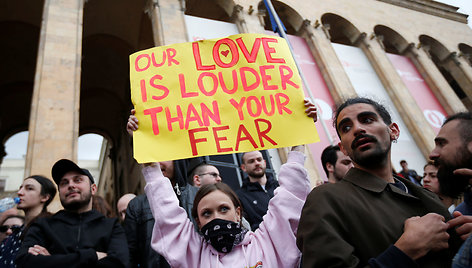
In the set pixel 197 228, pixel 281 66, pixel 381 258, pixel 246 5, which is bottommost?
pixel 381 258

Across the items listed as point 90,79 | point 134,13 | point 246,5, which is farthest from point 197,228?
point 90,79

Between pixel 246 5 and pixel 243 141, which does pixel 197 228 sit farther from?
pixel 246 5

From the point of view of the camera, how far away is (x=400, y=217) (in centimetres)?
144

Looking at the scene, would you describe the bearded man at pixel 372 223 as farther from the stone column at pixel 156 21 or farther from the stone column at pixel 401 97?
the stone column at pixel 401 97

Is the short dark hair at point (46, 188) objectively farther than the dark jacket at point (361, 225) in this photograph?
Yes

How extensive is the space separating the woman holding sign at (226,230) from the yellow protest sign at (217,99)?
0.32 meters

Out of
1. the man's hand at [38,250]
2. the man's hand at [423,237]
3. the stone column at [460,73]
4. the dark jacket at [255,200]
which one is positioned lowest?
the man's hand at [423,237]

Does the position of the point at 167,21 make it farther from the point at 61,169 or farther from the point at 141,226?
the point at 141,226

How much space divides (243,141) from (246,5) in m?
10.4

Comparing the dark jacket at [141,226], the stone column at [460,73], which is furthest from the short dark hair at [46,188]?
the stone column at [460,73]

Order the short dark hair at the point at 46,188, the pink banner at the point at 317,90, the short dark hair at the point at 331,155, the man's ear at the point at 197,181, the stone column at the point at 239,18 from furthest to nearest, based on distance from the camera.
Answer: the stone column at the point at 239,18
the pink banner at the point at 317,90
the short dark hair at the point at 331,155
the man's ear at the point at 197,181
the short dark hair at the point at 46,188

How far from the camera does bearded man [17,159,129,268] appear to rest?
2.36 meters

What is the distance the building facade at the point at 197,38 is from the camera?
7.34 metres

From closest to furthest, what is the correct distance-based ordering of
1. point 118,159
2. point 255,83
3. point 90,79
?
point 255,83 → point 90,79 → point 118,159
